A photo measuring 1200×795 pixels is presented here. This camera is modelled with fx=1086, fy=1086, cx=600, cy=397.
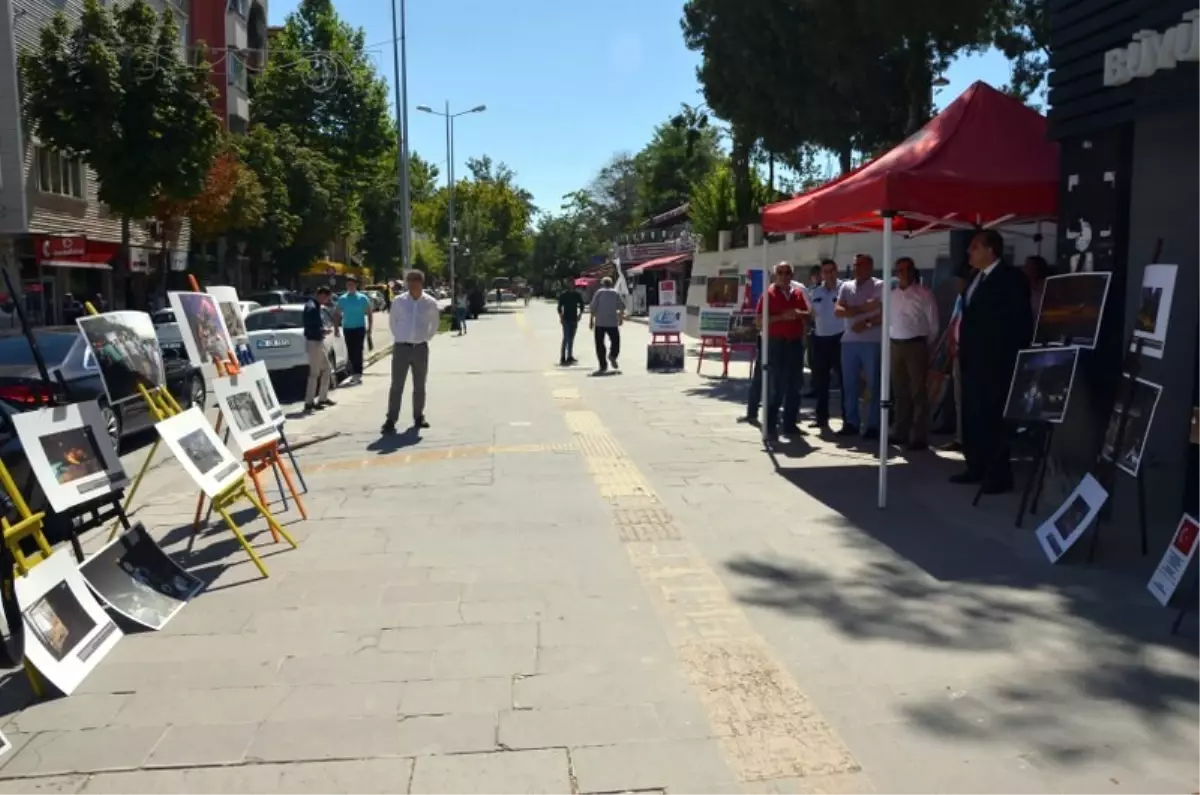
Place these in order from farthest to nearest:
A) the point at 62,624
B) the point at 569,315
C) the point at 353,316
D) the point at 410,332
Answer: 1. the point at 569,315
2. the point at 353,316
3. the point at 410,332
4. the point at 62,624

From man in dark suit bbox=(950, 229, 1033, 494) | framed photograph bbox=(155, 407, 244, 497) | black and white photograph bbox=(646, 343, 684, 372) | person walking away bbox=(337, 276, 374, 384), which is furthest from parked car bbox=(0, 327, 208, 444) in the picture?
black and white photograph bbox=(646, 343, 684, 372)

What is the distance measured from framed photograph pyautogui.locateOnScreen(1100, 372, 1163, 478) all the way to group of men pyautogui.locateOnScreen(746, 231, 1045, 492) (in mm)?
1741

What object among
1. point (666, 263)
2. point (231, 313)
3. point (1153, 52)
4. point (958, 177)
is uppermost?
point (1153, 52)

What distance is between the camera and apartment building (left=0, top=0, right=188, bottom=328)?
26.1m

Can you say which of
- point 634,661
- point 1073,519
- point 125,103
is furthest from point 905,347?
point 125,103

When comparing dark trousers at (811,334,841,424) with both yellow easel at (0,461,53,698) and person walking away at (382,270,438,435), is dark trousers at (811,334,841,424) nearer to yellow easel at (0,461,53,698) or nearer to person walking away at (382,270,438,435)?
person walking away at (382,270,438,435)

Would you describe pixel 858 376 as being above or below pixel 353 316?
below

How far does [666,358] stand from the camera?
807 inches

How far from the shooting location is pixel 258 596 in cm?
613

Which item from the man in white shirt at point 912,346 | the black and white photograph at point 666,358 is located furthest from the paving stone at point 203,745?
the black and white photograph at point 666,358

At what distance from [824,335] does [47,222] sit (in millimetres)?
24006

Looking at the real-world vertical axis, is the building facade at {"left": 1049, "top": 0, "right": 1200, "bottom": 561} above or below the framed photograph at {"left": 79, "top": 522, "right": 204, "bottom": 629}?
above

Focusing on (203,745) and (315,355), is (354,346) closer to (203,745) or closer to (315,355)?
(315,355)

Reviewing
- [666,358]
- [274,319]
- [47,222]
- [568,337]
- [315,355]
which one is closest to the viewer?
[315,355]
